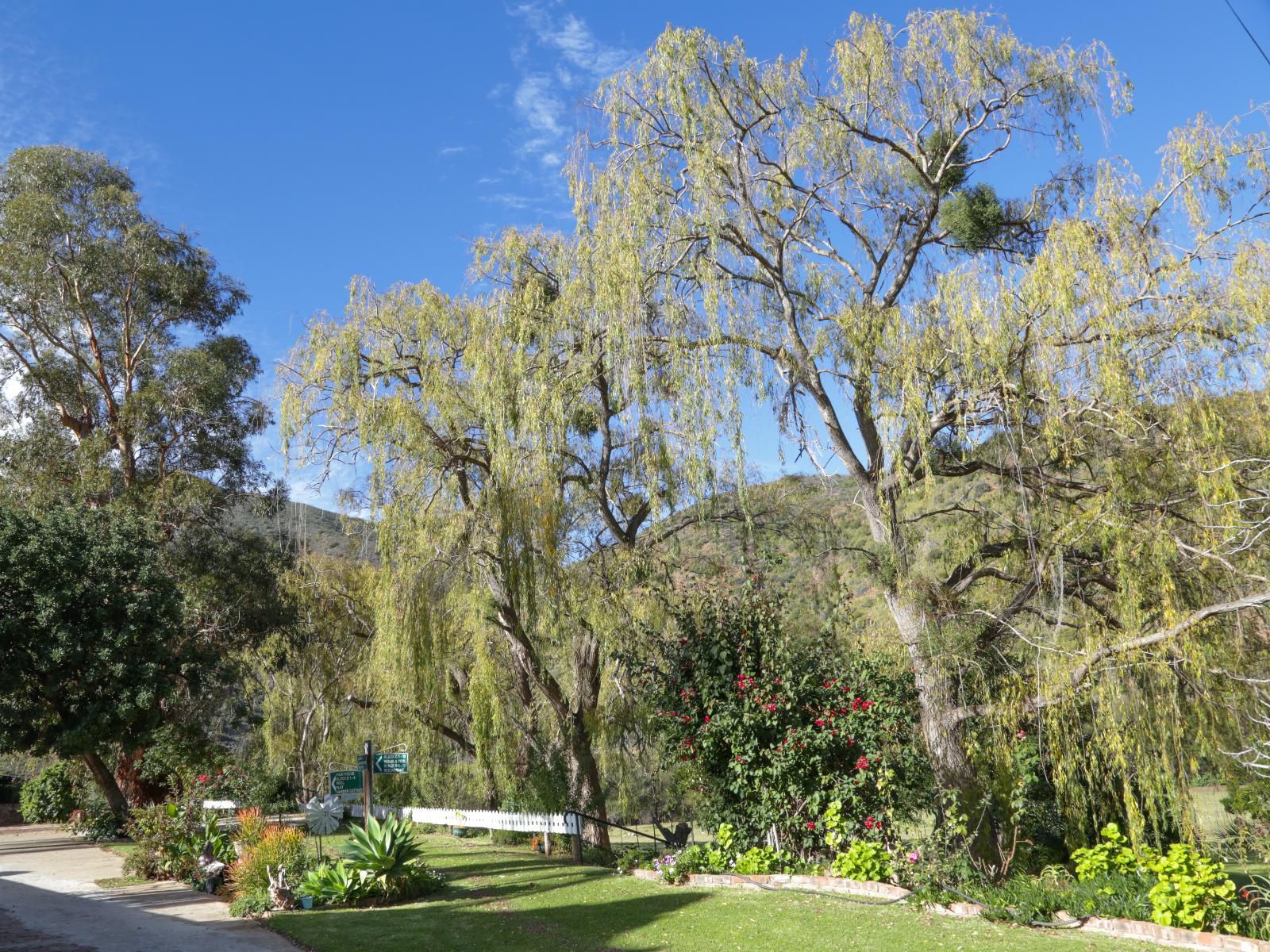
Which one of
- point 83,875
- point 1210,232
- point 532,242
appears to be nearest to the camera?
point 1210,232

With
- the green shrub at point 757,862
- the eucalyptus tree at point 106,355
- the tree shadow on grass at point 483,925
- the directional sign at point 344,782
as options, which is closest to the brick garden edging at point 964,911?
the green shrub at point 757,862

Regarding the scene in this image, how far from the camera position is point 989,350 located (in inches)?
363

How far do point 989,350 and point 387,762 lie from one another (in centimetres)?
885

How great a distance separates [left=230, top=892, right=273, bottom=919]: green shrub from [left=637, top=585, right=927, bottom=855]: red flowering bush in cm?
501

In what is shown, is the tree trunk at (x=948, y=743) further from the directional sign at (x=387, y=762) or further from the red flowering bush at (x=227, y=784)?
the red flowering bush at (x=227, y=784)

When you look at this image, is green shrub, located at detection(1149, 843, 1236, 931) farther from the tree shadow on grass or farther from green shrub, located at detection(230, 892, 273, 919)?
green shrub, located at detection(230, 892, 273, 919)

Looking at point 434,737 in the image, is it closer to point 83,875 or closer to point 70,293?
point 83,875

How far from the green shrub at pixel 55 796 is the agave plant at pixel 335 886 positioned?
15246mm

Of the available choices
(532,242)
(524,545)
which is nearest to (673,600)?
(524,545)

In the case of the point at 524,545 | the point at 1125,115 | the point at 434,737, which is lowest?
the point at 434,737

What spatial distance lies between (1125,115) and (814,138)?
141 inches

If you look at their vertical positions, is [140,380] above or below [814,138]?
above

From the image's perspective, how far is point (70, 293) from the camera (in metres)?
21.9

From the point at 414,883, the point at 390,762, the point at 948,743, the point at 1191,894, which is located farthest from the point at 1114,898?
the point at 390,762
